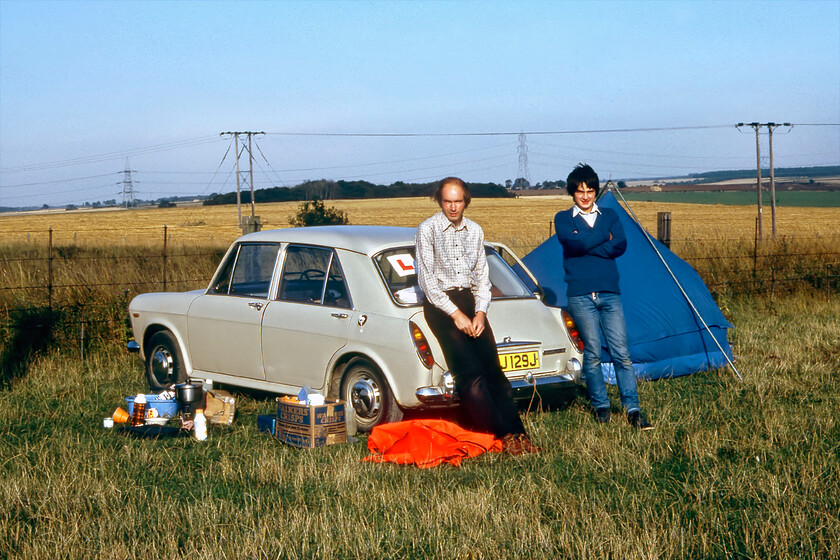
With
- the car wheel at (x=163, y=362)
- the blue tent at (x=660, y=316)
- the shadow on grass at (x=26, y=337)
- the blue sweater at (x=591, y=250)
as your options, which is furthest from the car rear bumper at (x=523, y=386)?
the shadow on grass at (x=26, y=337)

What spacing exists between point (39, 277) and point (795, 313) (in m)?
10.2

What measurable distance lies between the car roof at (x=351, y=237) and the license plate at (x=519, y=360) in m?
1.14

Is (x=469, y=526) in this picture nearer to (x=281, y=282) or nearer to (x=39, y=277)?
(x=281, y=282)

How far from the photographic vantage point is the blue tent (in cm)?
862

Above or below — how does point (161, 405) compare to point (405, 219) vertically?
below

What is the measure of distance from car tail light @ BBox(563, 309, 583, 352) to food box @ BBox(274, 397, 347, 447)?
72.5 inches

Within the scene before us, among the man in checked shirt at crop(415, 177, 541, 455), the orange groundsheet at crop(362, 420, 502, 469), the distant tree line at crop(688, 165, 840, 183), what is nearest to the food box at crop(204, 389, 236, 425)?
the orange groundsheet at crop(362, 420, 502, 469)

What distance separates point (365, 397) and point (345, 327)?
1.67ft

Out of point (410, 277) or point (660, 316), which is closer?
point (410, 277)

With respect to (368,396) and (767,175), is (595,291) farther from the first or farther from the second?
(767,175)

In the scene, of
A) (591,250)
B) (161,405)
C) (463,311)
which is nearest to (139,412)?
(161,405)

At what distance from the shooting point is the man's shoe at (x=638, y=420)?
6301 millimetres

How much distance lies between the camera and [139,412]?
694cm

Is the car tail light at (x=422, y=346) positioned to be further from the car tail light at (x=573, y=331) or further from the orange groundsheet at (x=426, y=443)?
the car tail light at (x=573, y=331)
